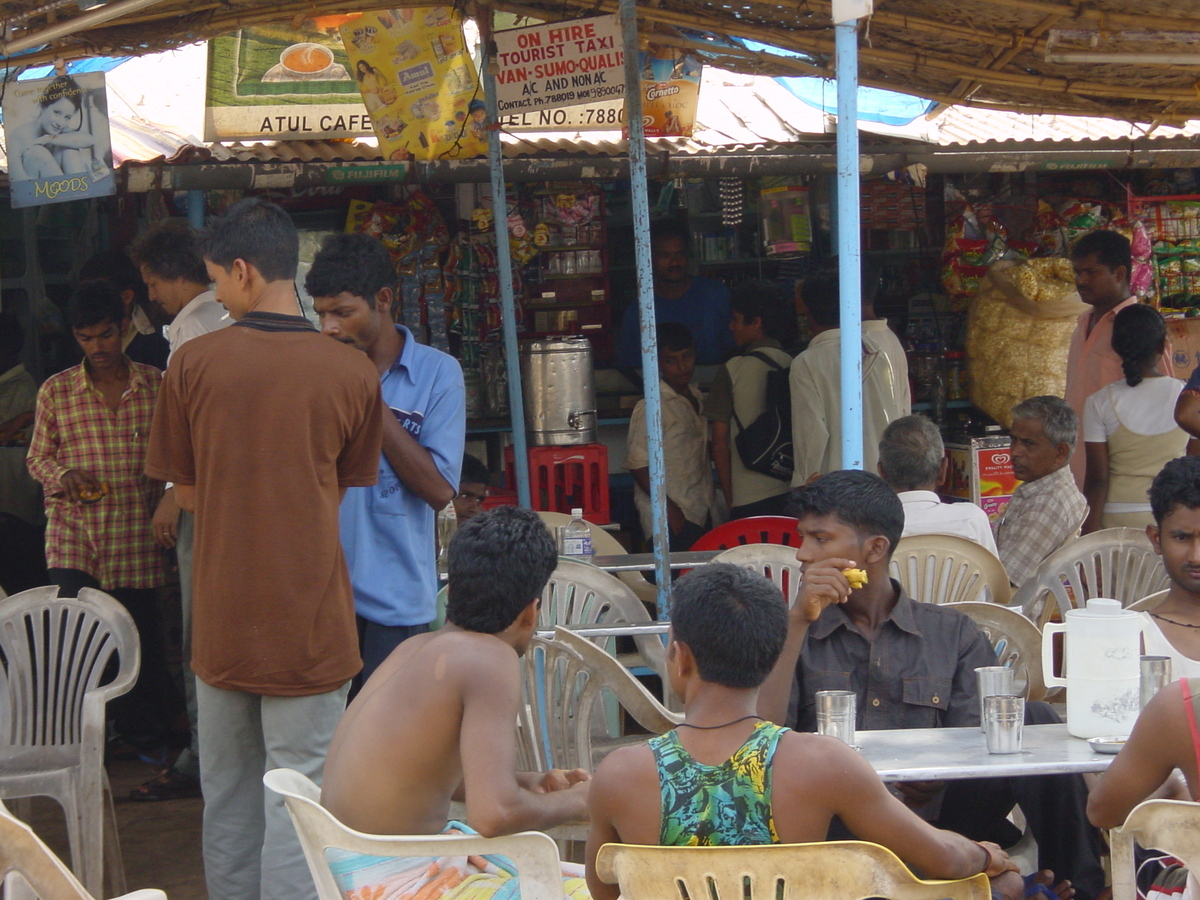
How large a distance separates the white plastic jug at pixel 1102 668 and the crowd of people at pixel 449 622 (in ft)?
0.99

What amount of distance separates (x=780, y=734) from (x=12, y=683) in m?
2.76

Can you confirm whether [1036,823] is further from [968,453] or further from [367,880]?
[968,453]

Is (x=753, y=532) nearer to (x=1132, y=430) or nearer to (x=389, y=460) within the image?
(x=1132, y=430)

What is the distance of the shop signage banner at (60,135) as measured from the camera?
16.8 feet

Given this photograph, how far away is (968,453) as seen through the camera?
7.11 m

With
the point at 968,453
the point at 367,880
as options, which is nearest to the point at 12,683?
the point at 367,880

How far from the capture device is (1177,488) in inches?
119

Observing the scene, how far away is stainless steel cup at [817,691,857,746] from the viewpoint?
2.58 meters

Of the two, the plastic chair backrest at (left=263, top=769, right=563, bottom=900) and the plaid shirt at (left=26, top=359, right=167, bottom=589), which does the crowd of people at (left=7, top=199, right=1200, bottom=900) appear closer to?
the plastic chair backrest at (left=263, top=769, right=563, bottom=900)

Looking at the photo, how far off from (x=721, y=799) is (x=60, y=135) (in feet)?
13.9

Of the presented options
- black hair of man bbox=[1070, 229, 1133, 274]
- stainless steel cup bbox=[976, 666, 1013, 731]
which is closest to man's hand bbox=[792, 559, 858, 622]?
stainless steel cup bbox=[976, 666, 1013, 731]

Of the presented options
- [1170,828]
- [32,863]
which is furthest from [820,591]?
[32,863]

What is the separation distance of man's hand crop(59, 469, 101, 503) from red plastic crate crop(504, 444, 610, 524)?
2163mm

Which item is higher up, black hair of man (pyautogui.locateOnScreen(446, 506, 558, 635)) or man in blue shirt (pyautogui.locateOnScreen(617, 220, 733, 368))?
man in blue shirt (pyautogui.locateOnScreen(617, 220, 733, 368))
